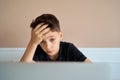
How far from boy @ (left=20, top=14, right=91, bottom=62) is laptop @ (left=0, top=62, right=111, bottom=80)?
40cm

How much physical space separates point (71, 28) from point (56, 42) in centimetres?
45

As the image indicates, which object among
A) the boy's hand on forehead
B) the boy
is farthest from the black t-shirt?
the boy's hand on forehead

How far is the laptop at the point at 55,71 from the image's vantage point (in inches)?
18.5

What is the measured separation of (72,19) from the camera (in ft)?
4.85

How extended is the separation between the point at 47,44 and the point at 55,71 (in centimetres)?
53

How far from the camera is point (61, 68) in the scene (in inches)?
18.5

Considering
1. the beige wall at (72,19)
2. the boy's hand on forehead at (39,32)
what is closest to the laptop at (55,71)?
the boy's hand on forehead at (39,32)

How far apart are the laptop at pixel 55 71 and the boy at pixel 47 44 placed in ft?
1.32

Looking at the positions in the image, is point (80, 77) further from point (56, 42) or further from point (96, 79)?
point (56, 42)

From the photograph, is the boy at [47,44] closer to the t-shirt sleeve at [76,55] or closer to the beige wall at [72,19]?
the t-shirt sleeve at [76,55]

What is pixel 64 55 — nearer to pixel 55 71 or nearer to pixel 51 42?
pixel 51 42

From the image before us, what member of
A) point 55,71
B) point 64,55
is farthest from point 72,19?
point 55,71

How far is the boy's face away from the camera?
3.18 feet
